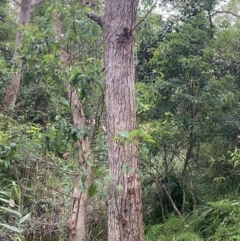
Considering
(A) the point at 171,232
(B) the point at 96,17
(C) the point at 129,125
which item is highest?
(B) the point at 96,17

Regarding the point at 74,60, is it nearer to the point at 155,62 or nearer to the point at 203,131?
Result: the point at 155,62

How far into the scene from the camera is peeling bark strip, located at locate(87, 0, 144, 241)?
8.52ft

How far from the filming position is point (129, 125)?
271 centimetres

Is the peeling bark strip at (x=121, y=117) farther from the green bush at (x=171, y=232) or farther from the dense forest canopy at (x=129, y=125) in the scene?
the green bush at (x=171, y=232)

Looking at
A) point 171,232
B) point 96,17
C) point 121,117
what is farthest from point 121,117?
point 171,232

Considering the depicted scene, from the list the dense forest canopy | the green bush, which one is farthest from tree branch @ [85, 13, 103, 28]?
the green bush

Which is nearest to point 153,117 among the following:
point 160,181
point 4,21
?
point 160,181

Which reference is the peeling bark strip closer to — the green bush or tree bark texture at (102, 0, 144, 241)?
tree bark texture at (102, 0, 144, 241)


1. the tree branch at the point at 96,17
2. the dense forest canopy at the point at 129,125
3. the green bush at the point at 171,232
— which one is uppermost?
the tree branch at the point at 96,17

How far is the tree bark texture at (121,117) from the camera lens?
2596 mm

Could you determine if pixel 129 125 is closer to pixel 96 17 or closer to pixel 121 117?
pixel 121 117

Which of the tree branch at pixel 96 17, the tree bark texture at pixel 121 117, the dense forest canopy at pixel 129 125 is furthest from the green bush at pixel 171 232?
the tree branch at pixel 96 17

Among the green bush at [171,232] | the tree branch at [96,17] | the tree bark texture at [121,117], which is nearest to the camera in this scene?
the tree bark texture at [121,117]

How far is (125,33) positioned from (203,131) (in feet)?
6.53
